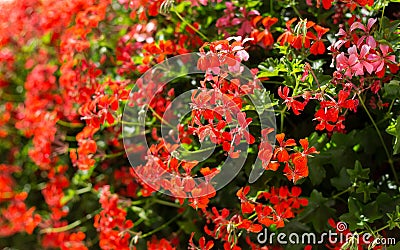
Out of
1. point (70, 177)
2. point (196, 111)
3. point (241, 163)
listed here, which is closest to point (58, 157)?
Result: point (70, 177)

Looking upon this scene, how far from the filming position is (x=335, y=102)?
40.2 inches

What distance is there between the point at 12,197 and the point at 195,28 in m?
0.87

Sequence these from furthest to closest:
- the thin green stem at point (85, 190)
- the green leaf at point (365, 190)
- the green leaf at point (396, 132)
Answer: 1. the thin green stem at point (85, 190)
2. the green leaf at point (365, 190)
3. the green leaf at point (396, 132)

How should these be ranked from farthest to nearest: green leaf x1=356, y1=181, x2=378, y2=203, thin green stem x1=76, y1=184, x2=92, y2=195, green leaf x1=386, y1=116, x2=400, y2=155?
thin green stem x1=76, y1=184, x2=92, y2=195
green leaf x1=356, y1=181, x2=378, y2=203
green leaf x1=386, y1=116, x2=400, y2=155

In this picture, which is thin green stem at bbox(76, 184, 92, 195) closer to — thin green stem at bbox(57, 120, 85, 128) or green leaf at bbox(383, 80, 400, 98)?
thin green stem at bbox(57, 120, 85, 128)

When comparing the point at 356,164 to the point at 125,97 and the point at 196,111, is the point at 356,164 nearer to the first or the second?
the point at 196,111

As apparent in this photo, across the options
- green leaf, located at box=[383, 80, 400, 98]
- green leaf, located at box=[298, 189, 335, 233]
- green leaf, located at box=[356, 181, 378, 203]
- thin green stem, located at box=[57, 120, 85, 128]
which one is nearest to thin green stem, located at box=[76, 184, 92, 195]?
thin green stem, located at box=[57, 120, 85, 128]

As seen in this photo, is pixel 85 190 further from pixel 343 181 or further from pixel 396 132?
pixel 396 132

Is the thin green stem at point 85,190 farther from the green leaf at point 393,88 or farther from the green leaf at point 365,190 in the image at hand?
the green leaf at point 393,88

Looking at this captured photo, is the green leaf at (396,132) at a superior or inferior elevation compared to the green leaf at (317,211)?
superior

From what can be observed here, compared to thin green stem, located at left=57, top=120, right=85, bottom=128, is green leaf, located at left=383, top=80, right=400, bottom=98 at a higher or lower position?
higher

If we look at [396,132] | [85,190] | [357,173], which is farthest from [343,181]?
[85,190]

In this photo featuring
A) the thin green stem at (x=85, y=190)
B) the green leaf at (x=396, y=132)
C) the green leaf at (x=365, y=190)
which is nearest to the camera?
the green leaf at (x=396, y=132)

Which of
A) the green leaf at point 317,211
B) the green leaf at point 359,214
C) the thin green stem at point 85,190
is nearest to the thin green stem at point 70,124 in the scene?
the thin green stem at point 85,190
